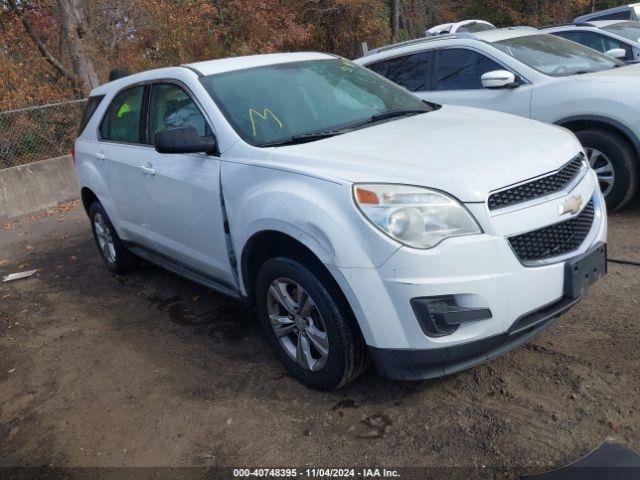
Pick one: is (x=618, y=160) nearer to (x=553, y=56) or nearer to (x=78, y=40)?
(x=553, y=56)

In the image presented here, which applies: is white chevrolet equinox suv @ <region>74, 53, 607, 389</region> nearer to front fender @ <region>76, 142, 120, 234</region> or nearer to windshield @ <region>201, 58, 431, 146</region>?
windshield @ <region>201, 58, 431, 146</region>

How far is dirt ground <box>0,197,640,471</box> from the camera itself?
2904mm

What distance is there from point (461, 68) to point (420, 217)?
4218 mm

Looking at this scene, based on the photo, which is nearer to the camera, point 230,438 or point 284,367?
point 230,438

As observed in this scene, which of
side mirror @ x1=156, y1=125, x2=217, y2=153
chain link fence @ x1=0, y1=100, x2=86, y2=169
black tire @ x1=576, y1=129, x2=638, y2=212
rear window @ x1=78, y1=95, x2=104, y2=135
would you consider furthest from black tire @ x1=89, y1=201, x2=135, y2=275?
chain link fence @ x1=0, y1=100, x2=86, y2=169

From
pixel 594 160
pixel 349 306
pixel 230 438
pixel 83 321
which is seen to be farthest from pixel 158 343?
pixel 594 160

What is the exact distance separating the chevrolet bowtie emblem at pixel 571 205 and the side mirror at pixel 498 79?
116 inches

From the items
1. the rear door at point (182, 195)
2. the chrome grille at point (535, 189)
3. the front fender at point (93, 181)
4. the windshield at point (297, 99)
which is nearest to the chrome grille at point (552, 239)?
the chrome grille at point (535, 189)

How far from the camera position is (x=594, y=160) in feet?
18.4

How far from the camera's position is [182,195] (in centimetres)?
412

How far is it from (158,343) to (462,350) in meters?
2.41

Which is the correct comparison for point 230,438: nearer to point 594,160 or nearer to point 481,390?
point 481,390

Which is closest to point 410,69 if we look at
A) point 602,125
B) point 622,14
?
point 602,125

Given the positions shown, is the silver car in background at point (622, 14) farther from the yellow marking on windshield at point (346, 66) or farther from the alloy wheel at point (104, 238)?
the alloy wheel at point (104, 238)
